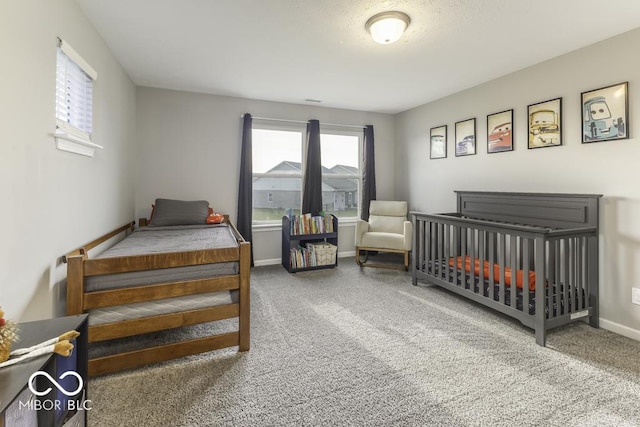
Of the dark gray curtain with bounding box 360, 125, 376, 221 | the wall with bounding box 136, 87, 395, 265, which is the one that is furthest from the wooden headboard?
the wall with bounding box 136, 87, 395, 265

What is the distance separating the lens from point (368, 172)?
4.62m

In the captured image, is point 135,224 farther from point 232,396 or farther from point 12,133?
point 232,396

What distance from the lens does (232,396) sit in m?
1.58

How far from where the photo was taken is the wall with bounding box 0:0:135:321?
1282 mm

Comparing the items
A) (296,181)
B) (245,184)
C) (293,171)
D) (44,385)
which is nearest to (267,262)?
(245,184)

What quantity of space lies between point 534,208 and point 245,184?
126 inches

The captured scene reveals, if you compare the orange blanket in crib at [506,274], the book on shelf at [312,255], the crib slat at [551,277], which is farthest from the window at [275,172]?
the crib slat at [551,277]

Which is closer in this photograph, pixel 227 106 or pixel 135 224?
pixel 135 224

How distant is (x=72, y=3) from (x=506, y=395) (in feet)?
11.3

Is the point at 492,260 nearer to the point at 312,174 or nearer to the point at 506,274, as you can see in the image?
the point at 506,274

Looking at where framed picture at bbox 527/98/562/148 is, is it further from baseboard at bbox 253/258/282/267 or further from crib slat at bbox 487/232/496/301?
baseboard at bbox 253/258/282/267

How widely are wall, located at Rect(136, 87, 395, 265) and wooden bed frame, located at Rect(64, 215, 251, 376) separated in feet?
5.70

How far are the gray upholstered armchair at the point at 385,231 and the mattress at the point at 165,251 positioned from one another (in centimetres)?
194

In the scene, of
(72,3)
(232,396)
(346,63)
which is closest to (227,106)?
(346,63)
